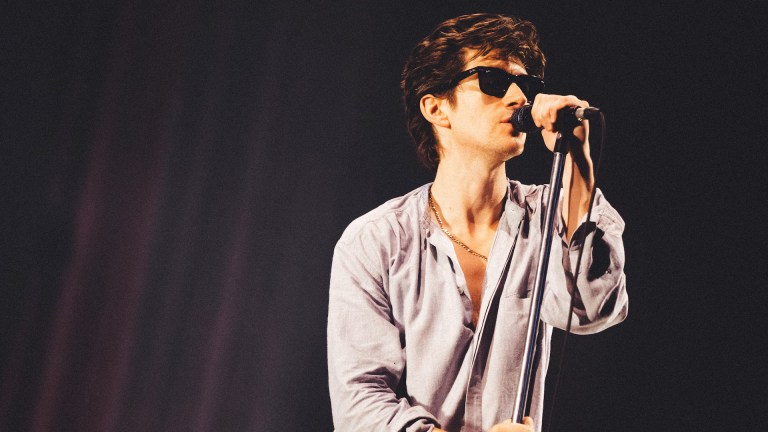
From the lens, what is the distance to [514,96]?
1825 mm

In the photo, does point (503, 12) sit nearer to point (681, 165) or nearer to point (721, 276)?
point (681, 165)

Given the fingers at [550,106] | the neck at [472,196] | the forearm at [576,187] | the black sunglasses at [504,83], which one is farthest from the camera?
the neck at [472,196]

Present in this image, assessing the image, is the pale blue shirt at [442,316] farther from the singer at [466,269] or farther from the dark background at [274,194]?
the dark background at [274,194]

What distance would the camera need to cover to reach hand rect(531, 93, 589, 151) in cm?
132

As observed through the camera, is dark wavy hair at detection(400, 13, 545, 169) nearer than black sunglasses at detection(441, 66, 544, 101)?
No

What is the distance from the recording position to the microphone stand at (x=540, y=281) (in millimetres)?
1230

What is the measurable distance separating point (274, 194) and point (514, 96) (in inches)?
41.6

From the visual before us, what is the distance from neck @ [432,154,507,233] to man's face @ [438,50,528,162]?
2.8 inches

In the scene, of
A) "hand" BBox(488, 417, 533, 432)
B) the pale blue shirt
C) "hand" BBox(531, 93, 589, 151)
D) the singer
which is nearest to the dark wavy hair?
the singer

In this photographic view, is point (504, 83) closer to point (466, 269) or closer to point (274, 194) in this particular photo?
point (466, 269)

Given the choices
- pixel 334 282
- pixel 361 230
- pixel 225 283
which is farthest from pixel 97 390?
pixel 361 230

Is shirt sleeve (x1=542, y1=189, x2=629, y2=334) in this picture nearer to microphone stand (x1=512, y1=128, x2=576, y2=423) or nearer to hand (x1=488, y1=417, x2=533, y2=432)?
microphone stand (x1=512, y1=128, x2=576, y2=423)

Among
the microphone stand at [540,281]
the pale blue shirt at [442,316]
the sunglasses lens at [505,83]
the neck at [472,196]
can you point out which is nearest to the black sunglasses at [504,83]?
the sunglasses lens at [505,83]

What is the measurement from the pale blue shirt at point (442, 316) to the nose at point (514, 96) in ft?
1.15
